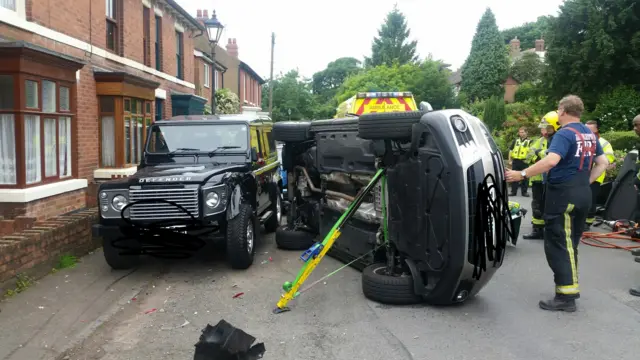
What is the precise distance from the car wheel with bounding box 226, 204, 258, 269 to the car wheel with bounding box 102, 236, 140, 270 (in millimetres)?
1115

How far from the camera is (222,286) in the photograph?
6.20m

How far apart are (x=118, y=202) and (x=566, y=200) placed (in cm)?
471

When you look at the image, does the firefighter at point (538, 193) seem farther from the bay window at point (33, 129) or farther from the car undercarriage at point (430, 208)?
the bay window at point (33, 129)

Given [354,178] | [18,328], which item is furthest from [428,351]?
[18,328]

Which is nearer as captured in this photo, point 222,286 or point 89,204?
point 222,286

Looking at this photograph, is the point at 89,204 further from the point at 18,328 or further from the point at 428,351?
the point at 428,351

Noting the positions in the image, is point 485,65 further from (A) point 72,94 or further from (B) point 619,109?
(A) point 72,94

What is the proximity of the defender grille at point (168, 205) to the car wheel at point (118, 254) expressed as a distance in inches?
18.9

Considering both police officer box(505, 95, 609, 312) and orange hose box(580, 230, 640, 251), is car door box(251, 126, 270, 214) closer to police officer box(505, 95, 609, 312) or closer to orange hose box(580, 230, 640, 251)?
police officer box(505, 95, 609, 312)

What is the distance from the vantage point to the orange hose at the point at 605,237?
25.9 ft

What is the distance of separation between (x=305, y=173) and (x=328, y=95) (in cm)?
7125

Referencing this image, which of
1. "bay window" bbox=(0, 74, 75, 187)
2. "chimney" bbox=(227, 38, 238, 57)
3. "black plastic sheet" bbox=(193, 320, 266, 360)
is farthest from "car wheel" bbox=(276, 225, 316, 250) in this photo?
"chimney" bbox=(227, 38, 238, 57)

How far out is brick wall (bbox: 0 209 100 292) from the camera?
18.9 ft

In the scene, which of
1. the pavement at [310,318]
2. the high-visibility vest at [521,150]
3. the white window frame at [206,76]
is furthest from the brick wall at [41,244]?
the white window frame at [206,76]
